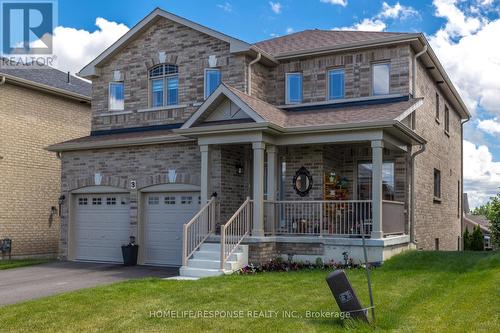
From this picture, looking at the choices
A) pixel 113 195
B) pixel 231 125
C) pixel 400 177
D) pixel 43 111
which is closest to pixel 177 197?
pixel 113 195

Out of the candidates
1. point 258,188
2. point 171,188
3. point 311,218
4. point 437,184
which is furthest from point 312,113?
point 437,184

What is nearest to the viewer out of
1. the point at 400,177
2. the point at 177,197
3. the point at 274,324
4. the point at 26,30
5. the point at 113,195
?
the point at 274,324

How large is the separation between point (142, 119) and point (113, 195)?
253 centimetres

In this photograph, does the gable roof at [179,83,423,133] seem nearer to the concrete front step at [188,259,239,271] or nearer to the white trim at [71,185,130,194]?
the concrete front step at [188,259,239,271]

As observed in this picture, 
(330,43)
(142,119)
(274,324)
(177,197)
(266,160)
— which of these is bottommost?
(274,324)

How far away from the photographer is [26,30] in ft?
63.7

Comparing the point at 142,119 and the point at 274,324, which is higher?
the point at 142,119

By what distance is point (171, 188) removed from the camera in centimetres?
1639

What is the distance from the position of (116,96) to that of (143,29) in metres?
2.35

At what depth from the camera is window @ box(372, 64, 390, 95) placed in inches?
622

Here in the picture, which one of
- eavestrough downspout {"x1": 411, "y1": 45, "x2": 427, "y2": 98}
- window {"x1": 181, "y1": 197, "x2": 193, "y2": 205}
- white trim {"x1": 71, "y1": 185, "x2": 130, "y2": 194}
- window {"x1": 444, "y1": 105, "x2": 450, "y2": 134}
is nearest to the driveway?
window {"x1": 181, "y1": 197, "x2": 193, "y2": 205}

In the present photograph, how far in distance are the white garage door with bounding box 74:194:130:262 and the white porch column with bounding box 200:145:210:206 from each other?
3644 millimetres

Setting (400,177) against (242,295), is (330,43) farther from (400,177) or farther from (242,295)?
(242,295)

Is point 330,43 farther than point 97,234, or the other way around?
point 97,234
